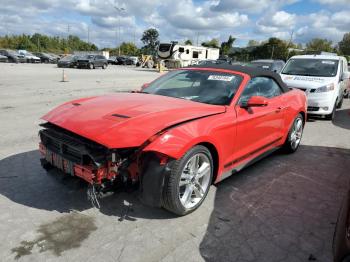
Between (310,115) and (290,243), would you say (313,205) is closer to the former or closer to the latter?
(290,243)

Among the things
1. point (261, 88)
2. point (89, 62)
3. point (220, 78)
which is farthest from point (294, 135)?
point (89, 62)

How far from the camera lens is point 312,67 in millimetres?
10203

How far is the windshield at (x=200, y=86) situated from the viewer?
13.7ft

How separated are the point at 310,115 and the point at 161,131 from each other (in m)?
7.88

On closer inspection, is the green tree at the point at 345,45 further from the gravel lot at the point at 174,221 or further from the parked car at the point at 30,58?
the gravel lot at the point at 174,221

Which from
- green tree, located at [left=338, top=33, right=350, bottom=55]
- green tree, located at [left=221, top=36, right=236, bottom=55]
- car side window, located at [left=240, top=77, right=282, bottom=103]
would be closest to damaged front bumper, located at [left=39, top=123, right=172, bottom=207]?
car side window, located at [left=240, top=77, right=282, bottom=103]

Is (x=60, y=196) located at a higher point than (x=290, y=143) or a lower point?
lower

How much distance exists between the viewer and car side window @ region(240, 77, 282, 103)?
14.4 ft

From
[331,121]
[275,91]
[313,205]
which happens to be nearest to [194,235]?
[313,205]

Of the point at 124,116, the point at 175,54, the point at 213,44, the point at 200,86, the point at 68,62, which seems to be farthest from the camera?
the point at 213,44

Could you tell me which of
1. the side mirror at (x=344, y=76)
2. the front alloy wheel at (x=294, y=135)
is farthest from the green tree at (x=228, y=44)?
the front alloy wheel at (x=294, y=135)

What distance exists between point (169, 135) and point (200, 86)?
149 cm

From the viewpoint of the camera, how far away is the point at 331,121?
9.37m

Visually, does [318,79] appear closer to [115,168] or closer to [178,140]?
[178,140]
